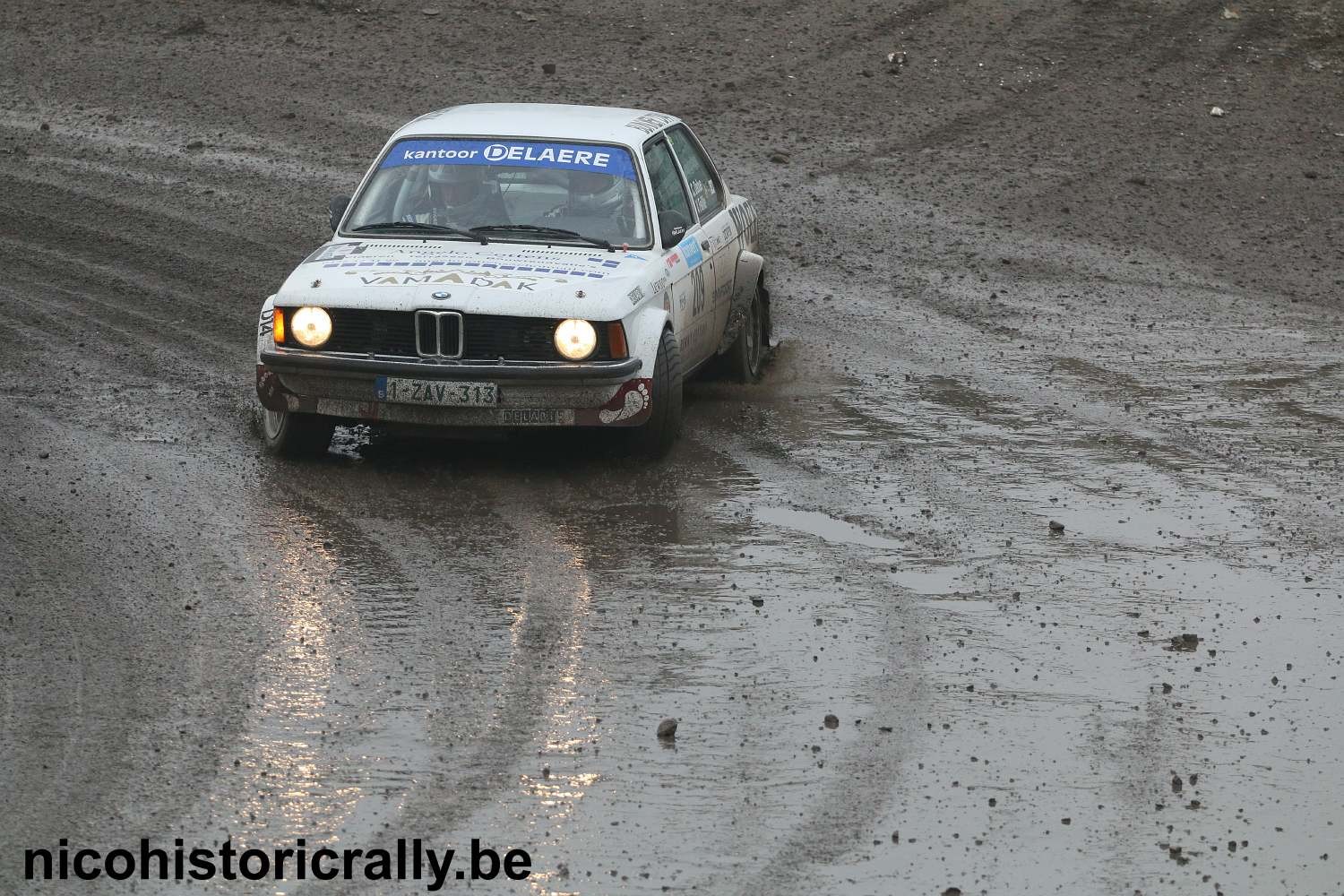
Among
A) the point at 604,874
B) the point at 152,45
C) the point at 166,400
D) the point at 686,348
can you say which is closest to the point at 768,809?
the point at 604,874

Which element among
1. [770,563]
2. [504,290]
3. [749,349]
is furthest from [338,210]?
[770,563]

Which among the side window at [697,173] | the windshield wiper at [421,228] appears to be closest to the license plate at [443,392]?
the windshield wiper at [421,228]

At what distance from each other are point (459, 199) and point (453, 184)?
0.36 feet

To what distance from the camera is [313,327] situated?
8836mm

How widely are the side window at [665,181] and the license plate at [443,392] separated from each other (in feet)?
5.70

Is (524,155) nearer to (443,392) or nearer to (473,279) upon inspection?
(473,279)

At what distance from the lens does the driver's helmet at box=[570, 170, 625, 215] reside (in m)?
9.75

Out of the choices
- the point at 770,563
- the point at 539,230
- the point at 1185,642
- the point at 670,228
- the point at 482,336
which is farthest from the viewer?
the point at 670,228

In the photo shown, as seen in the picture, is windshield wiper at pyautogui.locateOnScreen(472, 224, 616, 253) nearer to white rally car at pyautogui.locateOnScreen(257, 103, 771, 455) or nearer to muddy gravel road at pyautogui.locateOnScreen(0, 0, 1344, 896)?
white rally car at pyautogui.locateOnScreen(257, 103, 771, 455)

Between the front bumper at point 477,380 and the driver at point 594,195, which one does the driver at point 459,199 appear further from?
the front bumper at point 477,380

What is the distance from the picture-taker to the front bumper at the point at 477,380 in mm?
8648

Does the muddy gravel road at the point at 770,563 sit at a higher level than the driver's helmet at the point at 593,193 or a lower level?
lower

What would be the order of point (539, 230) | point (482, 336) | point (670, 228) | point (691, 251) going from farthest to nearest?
1. point (691, 251)
2. point (670, 228)
3. point (539, 230)
4. point (482, 336)

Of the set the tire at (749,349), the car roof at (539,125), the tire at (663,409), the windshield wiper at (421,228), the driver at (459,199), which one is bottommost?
the tire at (749,349)
